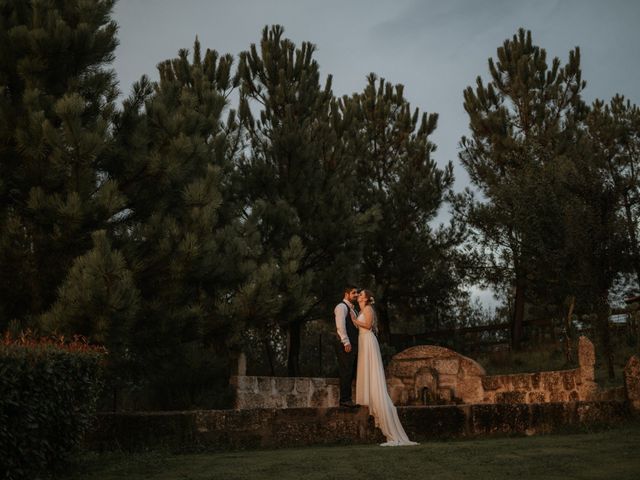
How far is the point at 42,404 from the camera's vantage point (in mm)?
4773

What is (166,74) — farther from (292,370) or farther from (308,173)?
(292,370)

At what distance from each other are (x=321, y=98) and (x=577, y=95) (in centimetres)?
1112

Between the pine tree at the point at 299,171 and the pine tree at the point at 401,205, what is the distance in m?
3.55

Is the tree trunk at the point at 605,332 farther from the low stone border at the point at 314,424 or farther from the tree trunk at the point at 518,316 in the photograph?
the tree trunk at the point at 518,316

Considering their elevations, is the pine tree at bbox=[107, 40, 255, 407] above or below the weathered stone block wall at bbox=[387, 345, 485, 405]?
above

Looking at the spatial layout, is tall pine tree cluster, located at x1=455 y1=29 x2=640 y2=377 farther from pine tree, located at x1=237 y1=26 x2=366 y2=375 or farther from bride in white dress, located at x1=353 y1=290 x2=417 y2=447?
bride in white dress, located at x1=353 y1=290 x2=417 y2=447

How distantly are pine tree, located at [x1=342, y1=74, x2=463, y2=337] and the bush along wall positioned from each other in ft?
47.0

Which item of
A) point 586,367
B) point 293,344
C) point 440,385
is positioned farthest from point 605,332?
point 293,344

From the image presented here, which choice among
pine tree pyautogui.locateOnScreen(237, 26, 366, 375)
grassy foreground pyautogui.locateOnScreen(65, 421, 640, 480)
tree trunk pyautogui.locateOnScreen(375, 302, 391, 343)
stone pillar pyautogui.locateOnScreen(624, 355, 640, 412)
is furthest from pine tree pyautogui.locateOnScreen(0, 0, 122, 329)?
tree trunk pyautogui.locateOnScreen(375, 302, 391, 343)

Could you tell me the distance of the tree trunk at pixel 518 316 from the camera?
21.2 m

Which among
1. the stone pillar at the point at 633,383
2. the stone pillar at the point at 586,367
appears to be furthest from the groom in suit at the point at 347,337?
the stone pillar at the point at 586,367

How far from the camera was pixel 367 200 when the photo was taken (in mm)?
20359

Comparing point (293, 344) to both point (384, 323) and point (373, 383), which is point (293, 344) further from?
point (373, 383)

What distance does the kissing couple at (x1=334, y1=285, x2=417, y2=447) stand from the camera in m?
7.27
